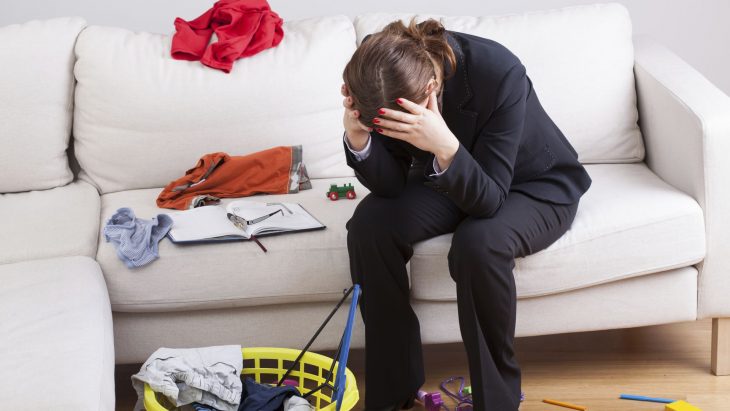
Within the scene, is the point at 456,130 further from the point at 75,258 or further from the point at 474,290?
the point at 75,258

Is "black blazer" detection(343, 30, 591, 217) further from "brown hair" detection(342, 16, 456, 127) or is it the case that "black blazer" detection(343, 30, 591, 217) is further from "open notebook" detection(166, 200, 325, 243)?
"open notebook" detection(166, 200, 325, 243)

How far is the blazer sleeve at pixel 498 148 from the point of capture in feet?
6.16

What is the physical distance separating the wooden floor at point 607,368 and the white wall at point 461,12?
1.10m

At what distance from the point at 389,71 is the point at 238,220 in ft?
2.30

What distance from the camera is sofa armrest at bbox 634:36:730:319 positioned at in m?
2.14

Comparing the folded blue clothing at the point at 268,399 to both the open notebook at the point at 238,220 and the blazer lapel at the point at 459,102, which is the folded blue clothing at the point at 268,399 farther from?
the blazer lapel at the point at 459,102

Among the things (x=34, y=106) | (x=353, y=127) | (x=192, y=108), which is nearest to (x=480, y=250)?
(x=353, y=127)

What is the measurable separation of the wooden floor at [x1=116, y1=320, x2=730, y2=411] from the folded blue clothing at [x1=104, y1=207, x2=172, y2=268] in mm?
383

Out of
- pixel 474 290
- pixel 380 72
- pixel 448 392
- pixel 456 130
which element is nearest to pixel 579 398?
pixel 448 392

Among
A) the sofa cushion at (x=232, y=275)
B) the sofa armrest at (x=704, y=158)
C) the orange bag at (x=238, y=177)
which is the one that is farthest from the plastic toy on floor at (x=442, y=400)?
the orange bag at (x=238, y=177)

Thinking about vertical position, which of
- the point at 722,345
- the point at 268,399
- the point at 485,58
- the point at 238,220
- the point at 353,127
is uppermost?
the point at 485,58

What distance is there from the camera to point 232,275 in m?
2.10

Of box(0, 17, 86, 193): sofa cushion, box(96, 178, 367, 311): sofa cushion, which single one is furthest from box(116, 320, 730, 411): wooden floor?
box(0, 17, 86, 193): sofa cushion

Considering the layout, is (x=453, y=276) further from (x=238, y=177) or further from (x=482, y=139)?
(x=238, y=177)
